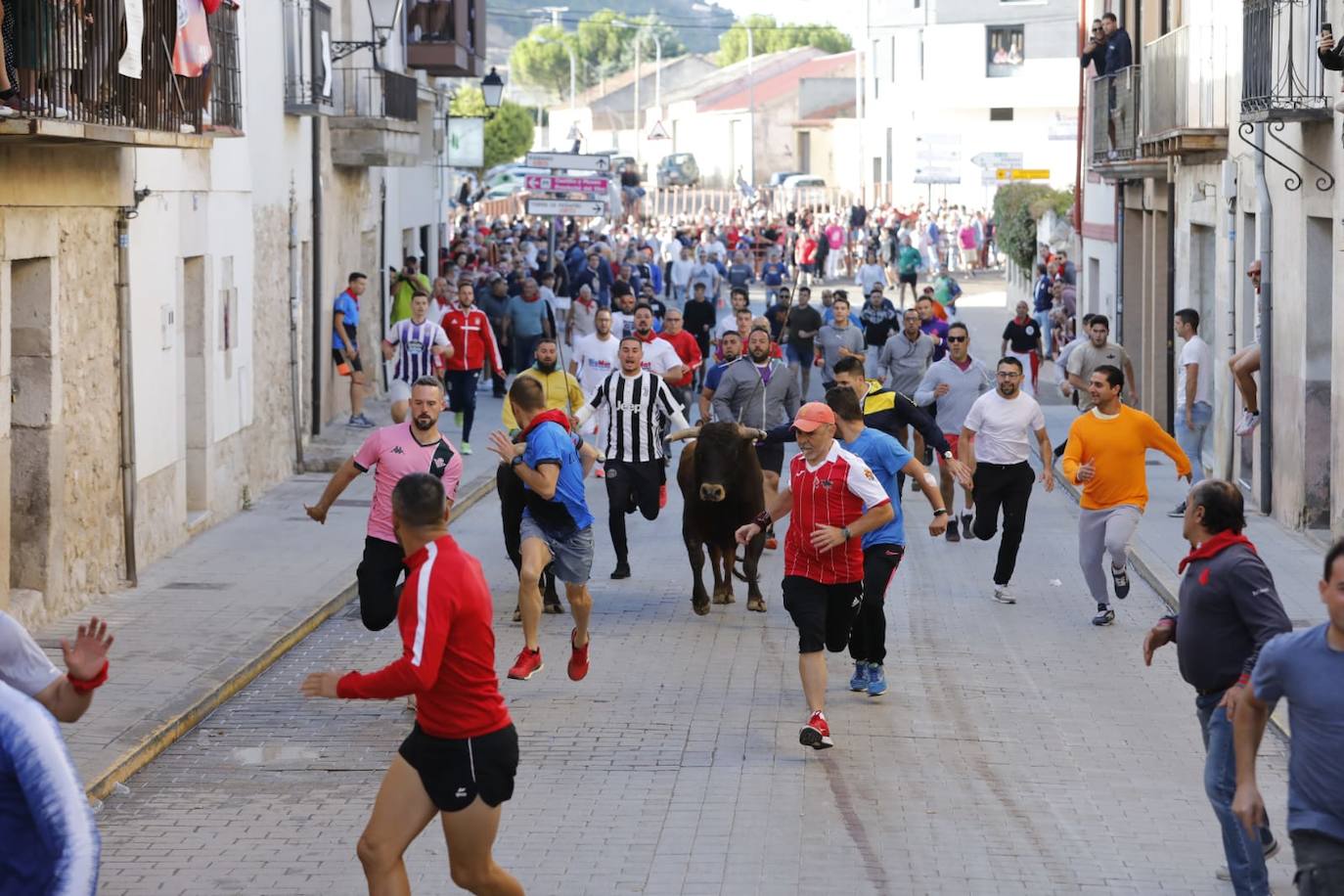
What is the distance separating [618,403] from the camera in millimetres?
14812

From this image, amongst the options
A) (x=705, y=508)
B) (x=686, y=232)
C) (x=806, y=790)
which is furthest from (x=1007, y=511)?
(x=686, y=232)

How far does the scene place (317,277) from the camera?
24.6m

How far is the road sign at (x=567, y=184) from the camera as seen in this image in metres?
37.2

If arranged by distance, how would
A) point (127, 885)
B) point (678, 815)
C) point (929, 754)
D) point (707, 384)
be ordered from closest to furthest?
point (127, 885) < point (678, 815) < point (929, 754) < point (707, 384)

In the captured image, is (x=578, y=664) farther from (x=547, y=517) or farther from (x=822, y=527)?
(x=822, y=527)

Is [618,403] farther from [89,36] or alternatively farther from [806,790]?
[806,790]

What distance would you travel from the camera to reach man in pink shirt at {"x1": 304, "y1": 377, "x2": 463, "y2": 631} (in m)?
10.9

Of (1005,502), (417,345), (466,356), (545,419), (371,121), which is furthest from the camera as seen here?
(371,121)

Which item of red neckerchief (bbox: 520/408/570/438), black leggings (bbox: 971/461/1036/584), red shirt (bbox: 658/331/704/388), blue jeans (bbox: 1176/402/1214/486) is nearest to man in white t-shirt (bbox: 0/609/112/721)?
red neckerchief (bbox: 520/408/570/438)

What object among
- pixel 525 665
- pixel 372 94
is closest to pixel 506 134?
pixel 372 94

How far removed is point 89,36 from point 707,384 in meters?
5.91

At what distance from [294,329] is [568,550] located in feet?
37.6

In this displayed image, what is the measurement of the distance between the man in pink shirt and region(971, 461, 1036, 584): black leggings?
4.81m

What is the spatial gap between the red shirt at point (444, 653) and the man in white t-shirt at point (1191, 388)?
12.8m
